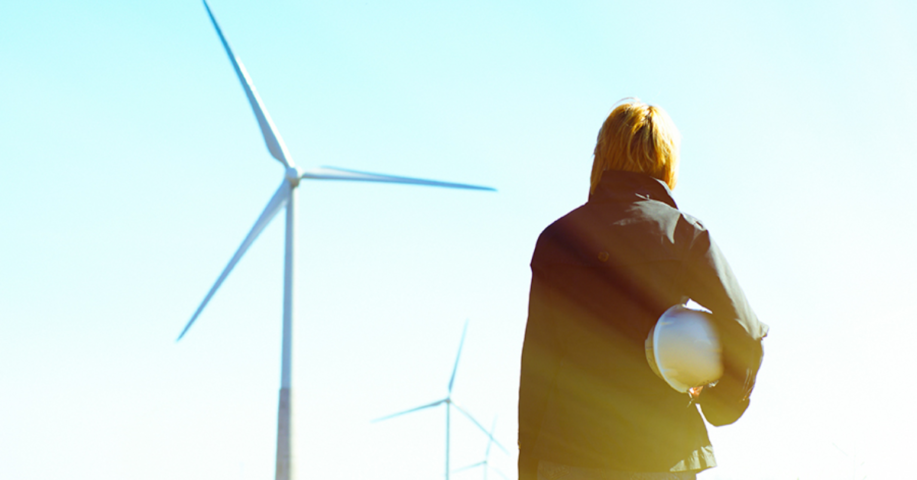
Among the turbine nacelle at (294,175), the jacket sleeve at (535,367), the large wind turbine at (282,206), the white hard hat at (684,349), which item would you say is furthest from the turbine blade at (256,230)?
the white hard hat at (684,349)

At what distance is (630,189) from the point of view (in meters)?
4.58

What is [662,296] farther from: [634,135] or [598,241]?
[634,135]

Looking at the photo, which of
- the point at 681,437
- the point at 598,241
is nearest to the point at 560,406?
the point at 681,437

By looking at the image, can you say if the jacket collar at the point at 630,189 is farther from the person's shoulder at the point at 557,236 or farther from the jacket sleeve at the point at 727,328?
the jacket sleeve at the point at 727,328

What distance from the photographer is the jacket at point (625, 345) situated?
407cm

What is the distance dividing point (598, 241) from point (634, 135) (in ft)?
2.74

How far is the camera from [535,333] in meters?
4.62

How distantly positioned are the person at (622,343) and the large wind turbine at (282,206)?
17080 millimetres

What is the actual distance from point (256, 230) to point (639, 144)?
815 inches

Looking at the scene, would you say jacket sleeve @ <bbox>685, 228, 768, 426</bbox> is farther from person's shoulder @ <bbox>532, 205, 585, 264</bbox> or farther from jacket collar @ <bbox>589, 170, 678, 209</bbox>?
person's shoulder @ <bbox>532, 205, 585, 264</bbox>

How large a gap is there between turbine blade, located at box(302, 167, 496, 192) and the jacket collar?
68.4ft

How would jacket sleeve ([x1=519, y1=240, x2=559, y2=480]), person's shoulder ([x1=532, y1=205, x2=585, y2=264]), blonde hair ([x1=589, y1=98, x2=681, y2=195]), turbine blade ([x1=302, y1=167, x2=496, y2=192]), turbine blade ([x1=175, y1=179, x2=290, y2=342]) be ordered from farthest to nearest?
turbine blade ([x1=302, y1=167, x2=496, y2=192]) → turbine blade ([x1=175, y1=179, x2=290, y2=342]) → blonde hair ([x1=589, y1=98, x2=681, y2=195]) → person's shoulder ([x1=532, y1=205, x2=585, y2=264]) → jacket sleeve ([x1=519, y1=240, x2=559, y2=480])

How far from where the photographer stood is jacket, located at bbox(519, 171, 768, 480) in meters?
4.07

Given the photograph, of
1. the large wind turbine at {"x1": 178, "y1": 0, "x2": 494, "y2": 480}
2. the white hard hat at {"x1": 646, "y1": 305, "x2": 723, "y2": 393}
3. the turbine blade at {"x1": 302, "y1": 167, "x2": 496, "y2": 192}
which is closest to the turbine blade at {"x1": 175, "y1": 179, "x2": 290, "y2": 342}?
the large wind turbine at {"x1": 178, "y1": 0, "x2": 494, "y2": 480}
